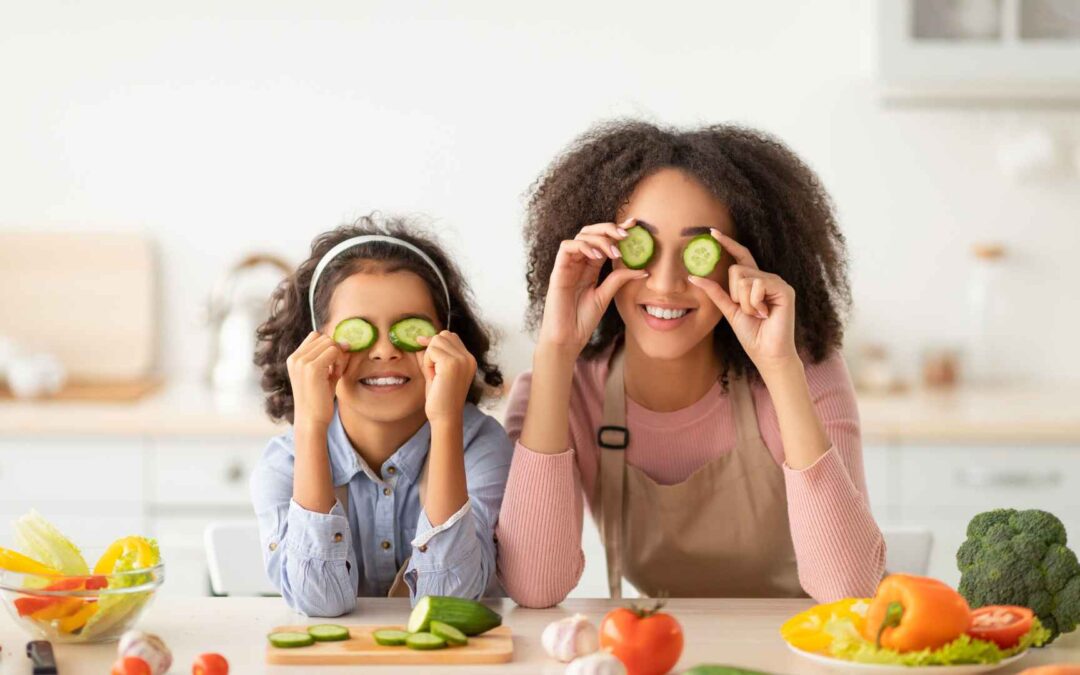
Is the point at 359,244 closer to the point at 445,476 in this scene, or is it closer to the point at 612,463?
the point at 445,476

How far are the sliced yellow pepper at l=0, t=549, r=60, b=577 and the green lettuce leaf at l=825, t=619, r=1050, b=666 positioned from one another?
93 cm

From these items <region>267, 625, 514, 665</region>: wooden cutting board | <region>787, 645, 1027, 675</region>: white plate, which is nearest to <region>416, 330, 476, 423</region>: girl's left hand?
<region>267, 625, 514, 665</region>: wooden cutting board

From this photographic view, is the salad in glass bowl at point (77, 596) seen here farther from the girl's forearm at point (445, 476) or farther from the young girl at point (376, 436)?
the girl's forearm at point (445, 476)

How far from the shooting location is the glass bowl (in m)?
1.55

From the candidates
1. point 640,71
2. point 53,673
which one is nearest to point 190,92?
point 640,71

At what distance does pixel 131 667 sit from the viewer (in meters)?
1.40

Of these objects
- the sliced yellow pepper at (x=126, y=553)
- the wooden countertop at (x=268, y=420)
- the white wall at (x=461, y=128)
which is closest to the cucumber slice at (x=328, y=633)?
the sliced yellow pepper at (x=126, y=553)

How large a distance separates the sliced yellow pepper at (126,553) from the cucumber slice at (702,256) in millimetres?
835

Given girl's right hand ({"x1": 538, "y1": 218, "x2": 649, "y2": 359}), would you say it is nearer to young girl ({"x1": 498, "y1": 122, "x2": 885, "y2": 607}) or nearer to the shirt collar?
young girl ({"x1": 498, "y1": 122, "x2": 885, "y2": 607})

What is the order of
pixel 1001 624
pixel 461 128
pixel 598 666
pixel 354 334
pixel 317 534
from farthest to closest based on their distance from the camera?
pixel 461 128 → pixel 354 334 → pixel 317 534 → pixel 1001 624 → pixel 598 666

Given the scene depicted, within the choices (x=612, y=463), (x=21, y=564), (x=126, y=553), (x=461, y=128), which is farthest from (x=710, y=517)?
(x=461, y=128)

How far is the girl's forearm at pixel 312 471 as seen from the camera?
5.91 feet

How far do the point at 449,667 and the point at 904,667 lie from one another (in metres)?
0.51

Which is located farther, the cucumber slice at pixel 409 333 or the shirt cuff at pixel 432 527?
the cucumber slice at pixel 409 333
